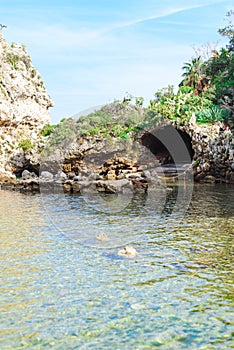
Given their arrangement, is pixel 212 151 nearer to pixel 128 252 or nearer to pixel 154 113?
pixel 154 113

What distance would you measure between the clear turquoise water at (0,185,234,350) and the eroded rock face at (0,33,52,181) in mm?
21610

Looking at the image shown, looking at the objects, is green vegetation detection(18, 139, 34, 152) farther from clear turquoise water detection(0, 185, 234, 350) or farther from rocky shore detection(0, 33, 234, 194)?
clear turquoise water detection(0, 185, 234, 350)

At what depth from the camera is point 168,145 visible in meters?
42.9

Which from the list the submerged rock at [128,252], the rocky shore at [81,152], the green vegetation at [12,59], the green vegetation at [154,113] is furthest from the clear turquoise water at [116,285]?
the green vegetation at [12,59]

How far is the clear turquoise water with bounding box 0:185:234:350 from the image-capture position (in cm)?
657

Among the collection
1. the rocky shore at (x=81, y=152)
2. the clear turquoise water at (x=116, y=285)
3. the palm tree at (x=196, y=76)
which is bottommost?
the clear turquoise water at (x=116, y=285)

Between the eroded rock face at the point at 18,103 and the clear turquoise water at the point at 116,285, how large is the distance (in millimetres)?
21610

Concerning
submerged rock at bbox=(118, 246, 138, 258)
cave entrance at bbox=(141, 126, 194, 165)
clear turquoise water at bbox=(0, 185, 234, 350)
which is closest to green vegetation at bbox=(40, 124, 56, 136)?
cave entrance at bbox=(141, 126, 194, 165)

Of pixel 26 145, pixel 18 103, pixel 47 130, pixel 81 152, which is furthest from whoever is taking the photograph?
pixel 47 130

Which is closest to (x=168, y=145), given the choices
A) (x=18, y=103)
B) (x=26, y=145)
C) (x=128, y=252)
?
(x=26, y=145)

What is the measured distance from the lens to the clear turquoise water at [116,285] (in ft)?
21.6

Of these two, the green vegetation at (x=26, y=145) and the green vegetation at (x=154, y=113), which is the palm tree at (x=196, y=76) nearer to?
the green vegetation at (x=154, y=113)

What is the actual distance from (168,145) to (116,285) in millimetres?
35168

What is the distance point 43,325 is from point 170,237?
280 inches
